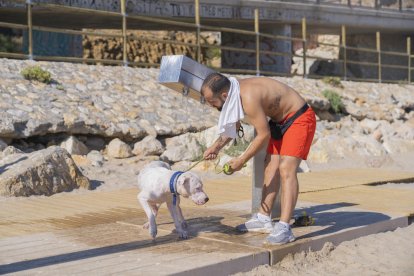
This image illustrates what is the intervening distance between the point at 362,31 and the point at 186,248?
2363 centimetres

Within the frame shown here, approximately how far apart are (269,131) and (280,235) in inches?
31.7

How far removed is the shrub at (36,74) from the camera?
12.1m

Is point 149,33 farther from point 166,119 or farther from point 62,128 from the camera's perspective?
point 62,128

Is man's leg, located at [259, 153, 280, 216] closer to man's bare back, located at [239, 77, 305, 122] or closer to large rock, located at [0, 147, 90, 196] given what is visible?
man's bare back, located at [239, 77, 305, 122]

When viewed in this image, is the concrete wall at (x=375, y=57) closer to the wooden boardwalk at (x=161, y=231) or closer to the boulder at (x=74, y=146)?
the boulder at (x=74, y=146)

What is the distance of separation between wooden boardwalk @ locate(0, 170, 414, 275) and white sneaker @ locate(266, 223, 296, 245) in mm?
78

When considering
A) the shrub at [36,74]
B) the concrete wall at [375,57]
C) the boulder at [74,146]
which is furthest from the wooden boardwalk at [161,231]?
the concrete wall at [375,57]

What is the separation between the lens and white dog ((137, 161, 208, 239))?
505cm

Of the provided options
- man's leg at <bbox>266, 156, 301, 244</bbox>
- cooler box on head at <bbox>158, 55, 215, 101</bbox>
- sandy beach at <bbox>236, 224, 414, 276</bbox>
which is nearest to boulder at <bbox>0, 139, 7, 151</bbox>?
cooler box on head at <bbox>158, 55, 215, 101</bbox>

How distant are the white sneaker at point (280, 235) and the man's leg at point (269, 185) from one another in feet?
1.54

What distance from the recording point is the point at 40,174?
844 cm

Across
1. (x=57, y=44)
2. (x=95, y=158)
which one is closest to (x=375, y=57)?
(x=57, y=44)

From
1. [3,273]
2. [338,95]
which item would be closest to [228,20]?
[338,95]

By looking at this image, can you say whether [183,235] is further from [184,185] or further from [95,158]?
[95,158]
